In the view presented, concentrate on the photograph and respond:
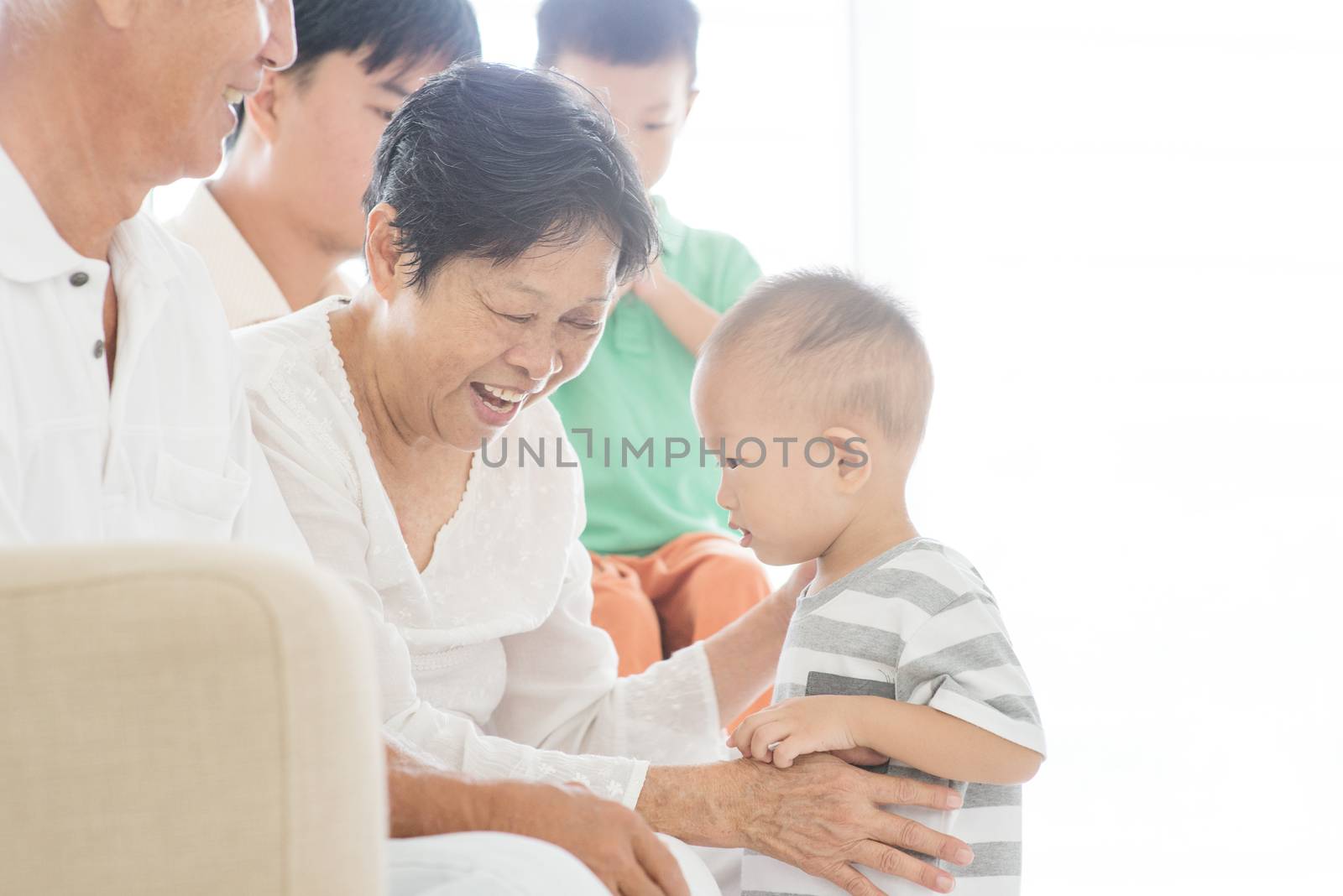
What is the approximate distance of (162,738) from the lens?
0.66m

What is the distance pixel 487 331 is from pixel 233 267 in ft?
2.77

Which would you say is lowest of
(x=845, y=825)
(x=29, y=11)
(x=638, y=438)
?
(x=845, y=825)

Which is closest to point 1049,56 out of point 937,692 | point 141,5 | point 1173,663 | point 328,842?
point 1173,663

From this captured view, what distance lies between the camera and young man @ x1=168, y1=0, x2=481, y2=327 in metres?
1.92

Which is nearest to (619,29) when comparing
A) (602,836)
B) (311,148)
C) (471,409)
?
(311,148)

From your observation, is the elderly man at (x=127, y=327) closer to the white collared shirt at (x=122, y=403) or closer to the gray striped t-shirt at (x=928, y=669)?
the white collared shirt at (x=122, y=403)

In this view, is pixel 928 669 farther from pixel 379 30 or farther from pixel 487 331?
pixel 379 30

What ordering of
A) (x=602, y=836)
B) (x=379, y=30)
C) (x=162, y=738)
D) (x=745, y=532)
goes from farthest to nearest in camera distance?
(x=379, y=30), (x=745, y=532), (x=602, y=836), (x=162, y=738)

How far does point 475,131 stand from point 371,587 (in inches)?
20.1

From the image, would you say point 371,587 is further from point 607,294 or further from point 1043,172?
point 1043,172

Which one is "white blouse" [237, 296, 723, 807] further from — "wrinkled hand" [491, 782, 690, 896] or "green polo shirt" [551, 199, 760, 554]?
"green polo shirt" [551, 199, 760, 554]

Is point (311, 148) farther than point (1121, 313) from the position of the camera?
No

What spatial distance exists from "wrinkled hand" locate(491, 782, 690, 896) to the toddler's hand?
0.78ft

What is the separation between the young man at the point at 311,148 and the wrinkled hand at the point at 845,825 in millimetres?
1211
